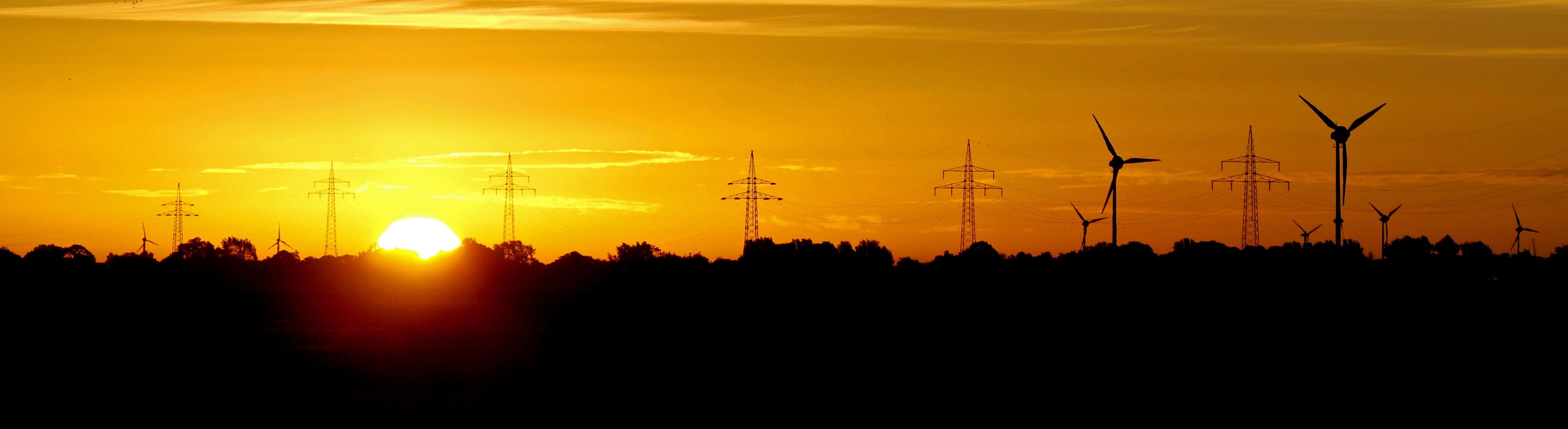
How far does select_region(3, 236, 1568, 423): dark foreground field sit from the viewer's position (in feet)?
167

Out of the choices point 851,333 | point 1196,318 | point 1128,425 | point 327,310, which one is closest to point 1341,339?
point 1196,318

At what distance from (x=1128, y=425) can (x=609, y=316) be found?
6744cm

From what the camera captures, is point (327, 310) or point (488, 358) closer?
point (488, 358)

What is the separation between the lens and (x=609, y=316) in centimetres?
10762

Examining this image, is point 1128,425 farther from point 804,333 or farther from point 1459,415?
point 804,333

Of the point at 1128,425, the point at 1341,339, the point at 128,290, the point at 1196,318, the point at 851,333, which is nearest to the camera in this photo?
the point at 1128,425

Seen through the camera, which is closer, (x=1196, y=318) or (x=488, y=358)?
(x=488, y=358)

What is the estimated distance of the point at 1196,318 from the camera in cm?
9206

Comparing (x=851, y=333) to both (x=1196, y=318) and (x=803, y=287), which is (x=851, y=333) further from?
(x=803, y=287)

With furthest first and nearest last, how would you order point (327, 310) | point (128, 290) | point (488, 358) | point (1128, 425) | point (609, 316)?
point (128, 290)
point (327, 310)
point (609, 316)
point (488, 358)
point (1128, 425)

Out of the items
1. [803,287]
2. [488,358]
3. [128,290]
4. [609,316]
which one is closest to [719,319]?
[609,316]

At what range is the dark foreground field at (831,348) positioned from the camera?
167 feet

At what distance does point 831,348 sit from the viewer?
7206cm

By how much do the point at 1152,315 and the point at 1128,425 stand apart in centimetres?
5192
